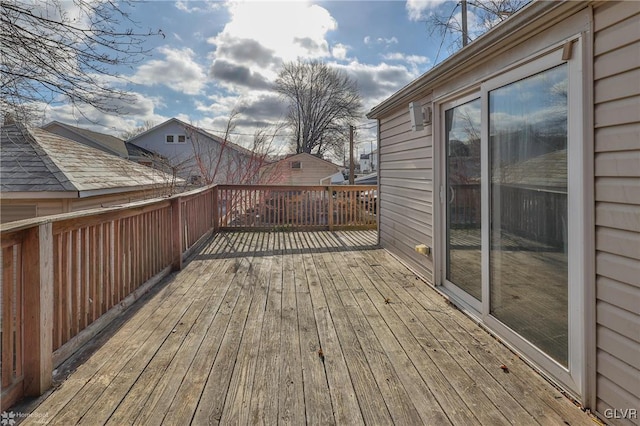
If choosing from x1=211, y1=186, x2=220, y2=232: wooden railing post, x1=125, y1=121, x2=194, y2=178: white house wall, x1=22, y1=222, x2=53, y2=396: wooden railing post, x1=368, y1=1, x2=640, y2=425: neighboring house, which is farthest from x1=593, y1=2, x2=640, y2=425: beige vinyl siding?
x1=125, y1=121, x2=194, y2=178: white house wall

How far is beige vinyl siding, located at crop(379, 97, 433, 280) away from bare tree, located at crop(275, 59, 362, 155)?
862 inches

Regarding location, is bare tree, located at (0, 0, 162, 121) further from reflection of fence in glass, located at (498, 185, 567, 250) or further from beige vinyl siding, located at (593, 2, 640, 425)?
beige vinyl siding, located at (593, 2, 640, 425)

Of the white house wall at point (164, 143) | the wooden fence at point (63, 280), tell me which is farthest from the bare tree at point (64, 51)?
the white house wall at point (164, 143)

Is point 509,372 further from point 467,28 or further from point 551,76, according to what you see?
point 467,28

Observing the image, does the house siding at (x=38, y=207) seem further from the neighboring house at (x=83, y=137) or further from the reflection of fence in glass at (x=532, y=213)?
the neighboring house at (x=83, y=137)

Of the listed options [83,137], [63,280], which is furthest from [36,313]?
[83,137]

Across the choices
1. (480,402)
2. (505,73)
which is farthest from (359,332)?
(505,73)

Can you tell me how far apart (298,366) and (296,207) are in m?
5.17

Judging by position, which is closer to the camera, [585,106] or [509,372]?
[585,106]

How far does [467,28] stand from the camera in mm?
8164

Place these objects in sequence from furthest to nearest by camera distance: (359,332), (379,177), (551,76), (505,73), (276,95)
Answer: (276,95) → (379,177) → (359,332) → (505,73) → (551,76)

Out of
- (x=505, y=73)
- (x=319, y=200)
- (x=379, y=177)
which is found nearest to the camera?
(x=505, y=73)

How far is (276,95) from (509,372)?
25664 mm

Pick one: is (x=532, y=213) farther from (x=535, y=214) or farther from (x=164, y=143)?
(x=164, y=143)
